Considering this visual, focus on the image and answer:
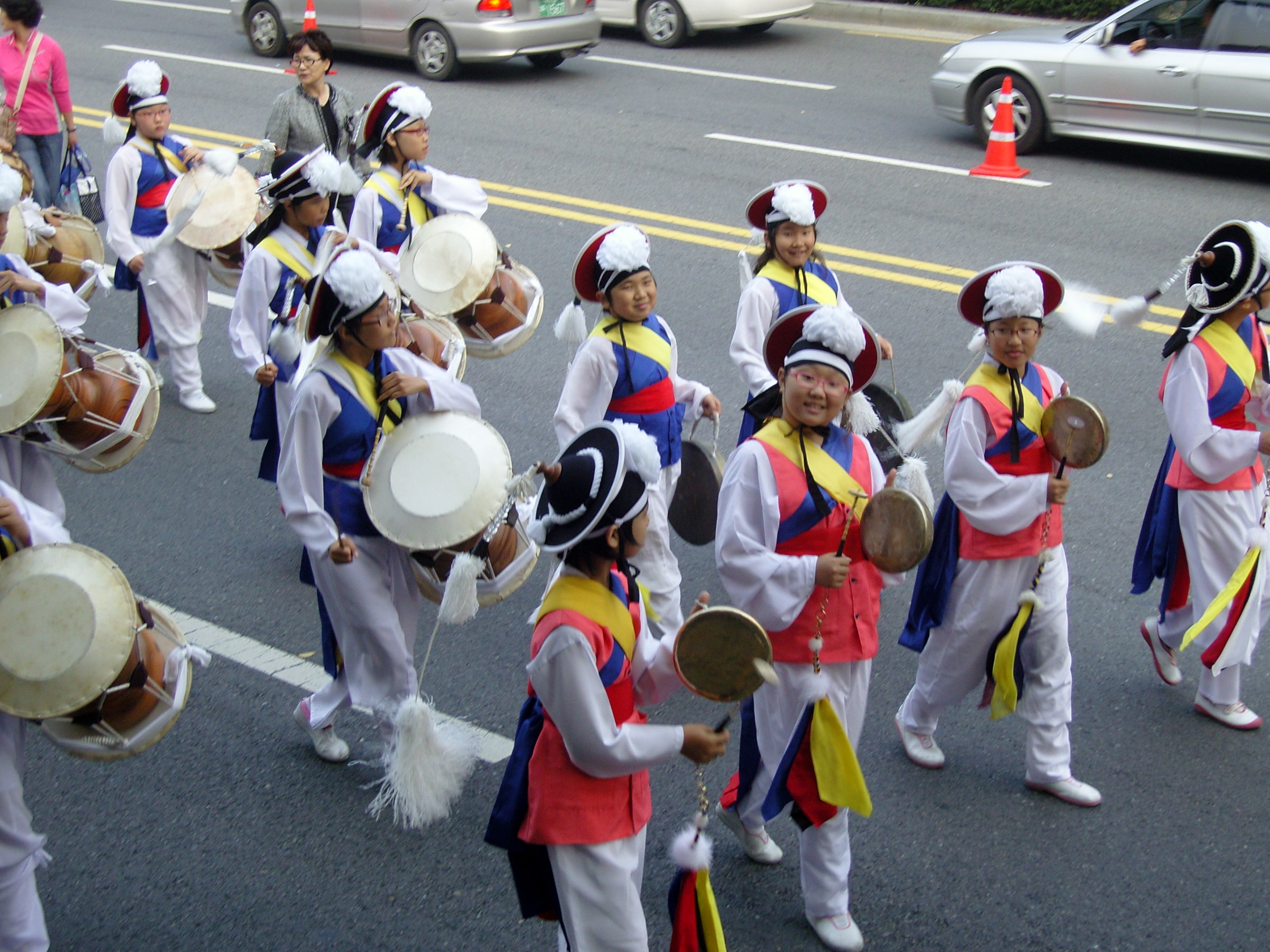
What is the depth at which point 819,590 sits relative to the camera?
402 centimetres

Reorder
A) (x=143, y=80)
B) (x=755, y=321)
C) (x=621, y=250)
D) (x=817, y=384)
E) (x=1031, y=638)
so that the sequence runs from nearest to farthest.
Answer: (x=817, y=384) → (x=1031, y=638) → (x=621, y=250) → (x=755, y=321) → (x=143, y=80)

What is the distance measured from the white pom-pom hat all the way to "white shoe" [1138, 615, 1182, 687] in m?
2.51

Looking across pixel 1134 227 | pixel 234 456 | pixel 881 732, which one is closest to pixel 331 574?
pixel 881 732

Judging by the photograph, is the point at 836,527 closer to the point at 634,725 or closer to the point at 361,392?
the point at 634,725

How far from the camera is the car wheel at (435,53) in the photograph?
1523 centimetres

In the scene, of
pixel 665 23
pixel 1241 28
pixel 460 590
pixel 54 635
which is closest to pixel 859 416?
pixel 460 590

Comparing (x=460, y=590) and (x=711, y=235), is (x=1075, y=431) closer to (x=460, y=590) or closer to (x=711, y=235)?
(x=460, y=590)

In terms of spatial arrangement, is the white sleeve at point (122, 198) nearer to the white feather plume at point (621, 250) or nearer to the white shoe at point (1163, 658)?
the white feather plume at point (621, 250)

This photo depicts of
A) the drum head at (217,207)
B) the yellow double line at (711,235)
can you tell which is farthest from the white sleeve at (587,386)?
the yellow double line at (711,235)

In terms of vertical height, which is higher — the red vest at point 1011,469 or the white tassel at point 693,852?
the red vest at point 1011,469

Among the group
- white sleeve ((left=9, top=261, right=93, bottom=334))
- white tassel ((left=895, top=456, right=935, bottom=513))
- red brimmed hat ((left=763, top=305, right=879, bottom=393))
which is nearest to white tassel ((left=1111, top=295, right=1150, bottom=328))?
white tassel ((left=895, top=456, right=935, bottom=513))

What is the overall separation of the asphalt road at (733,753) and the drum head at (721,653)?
138cm

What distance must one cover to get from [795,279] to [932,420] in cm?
134

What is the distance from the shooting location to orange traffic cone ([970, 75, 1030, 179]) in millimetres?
11711
